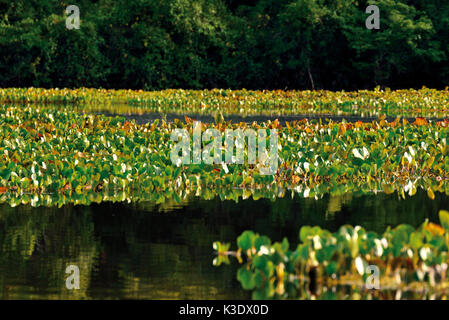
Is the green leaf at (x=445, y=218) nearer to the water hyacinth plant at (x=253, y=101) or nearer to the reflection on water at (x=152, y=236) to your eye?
the reflection on water at (x=152, y=236)

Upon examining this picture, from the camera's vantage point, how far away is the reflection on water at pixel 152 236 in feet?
21.0

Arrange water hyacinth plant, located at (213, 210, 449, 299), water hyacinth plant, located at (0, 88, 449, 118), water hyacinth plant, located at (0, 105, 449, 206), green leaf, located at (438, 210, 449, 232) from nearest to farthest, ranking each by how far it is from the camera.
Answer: water hyacinth plant, located at (213, 210, 449, 299)
green leaf, located at (438, 210, 449, 232)
water hyacinth plant, located at (0, 105, 449, 206)
water hyacinth plant, located at (0, 88, 449, 118)

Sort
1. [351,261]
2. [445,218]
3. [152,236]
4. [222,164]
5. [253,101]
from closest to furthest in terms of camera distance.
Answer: [351,261], [445,218], [152,236], [222,164], [253,101]

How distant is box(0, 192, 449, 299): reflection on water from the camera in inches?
252

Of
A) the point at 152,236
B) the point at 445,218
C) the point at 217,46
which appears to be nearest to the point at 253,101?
the point at 217,46

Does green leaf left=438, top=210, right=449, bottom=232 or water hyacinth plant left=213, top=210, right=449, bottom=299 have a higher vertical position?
green leaf left=438, top=210, right=449, bottom=232

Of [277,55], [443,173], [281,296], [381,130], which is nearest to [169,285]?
[281,296]

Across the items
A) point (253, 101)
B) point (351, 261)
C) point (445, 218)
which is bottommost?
point (351, 261)

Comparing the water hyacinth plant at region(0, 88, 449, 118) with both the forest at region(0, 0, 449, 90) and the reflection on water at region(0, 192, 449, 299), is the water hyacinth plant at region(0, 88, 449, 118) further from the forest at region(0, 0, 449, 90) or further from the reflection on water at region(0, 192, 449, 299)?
the reflection on water at region(0, 192, 449, 299)

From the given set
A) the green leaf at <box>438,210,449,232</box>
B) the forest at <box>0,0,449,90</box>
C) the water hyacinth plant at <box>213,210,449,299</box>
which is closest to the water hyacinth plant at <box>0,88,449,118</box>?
the forest at <box>0,0,449,90</box>

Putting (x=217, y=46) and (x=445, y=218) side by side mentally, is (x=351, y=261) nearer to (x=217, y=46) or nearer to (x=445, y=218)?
(x=445, y=218)

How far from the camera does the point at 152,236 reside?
8.19 meters

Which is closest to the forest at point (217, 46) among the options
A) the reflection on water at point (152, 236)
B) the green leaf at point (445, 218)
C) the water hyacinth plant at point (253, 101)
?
the water hyacinth plant at point (253, 101)

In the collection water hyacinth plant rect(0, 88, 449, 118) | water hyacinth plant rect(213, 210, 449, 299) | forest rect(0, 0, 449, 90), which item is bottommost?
water hyacinth plant rect(213, 210, 449, 299)
